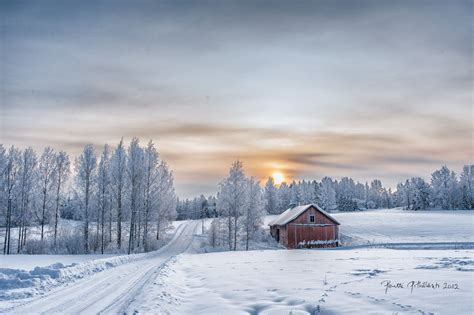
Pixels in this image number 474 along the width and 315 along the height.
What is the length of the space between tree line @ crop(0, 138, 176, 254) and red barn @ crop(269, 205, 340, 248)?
2148cm

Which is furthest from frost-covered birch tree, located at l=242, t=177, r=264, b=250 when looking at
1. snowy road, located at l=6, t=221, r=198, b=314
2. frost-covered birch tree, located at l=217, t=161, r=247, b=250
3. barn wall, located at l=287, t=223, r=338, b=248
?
snowy road, located at l=6, t=221, r=198, b=314

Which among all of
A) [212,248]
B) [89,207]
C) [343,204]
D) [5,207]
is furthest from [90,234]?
[343,204]

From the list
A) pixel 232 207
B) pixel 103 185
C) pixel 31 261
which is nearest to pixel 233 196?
pixel 232 207

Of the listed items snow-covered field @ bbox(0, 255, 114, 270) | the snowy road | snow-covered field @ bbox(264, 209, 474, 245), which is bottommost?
snow-covered field @ bbox(264, 209, 474, 245)

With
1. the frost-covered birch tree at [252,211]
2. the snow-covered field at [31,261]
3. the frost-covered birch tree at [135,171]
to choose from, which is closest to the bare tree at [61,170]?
the frost-covered birch tree at [135,171]

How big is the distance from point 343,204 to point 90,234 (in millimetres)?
114526

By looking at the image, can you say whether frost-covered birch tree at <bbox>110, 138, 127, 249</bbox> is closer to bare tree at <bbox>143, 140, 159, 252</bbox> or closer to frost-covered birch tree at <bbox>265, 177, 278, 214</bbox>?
bare tree at <bbox>143, 140, 159, 252</bbox>

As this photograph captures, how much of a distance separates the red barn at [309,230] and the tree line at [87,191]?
2148 centimetres

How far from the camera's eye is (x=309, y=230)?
2181 inches

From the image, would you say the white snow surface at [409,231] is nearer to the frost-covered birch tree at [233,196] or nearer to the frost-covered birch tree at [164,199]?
the frost-covered birch tree at [233,196]

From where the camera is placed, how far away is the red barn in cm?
5462

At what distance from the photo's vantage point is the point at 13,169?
45.0m

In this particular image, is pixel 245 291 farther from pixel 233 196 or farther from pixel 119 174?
pixel 119 174

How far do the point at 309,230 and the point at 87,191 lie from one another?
112ft
